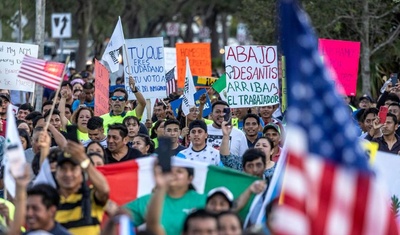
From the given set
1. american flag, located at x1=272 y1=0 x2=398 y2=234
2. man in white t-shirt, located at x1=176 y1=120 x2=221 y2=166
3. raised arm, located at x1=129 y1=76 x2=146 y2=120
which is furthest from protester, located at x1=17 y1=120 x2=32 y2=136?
american flag, located at x1=272 y1=0 x2=398 y2=234

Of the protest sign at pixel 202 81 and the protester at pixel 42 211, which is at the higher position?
the protest sign at pixel 202 81

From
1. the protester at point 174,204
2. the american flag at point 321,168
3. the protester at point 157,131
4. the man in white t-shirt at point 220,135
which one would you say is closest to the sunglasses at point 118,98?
the protester at point 157,131

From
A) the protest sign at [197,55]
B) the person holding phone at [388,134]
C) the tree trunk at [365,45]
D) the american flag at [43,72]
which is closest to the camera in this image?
the american flag at [43,72]

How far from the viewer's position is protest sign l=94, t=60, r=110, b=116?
16328mm

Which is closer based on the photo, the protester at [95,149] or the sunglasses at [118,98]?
the protester at [95,149]

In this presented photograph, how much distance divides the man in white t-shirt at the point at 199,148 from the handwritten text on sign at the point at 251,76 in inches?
116

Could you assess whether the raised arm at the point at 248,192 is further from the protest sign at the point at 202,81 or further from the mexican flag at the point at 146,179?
the protest sign at the point at 202,81

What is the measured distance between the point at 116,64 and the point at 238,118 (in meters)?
1.81

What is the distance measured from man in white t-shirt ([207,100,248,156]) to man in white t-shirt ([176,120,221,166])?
0.67 metres

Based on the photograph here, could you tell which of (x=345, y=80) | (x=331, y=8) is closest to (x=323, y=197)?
(x=345, y=80)

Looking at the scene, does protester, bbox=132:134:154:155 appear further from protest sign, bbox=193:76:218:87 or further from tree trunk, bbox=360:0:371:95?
tree trunk, bbox=360:0:371:95

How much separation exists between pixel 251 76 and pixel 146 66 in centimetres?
165

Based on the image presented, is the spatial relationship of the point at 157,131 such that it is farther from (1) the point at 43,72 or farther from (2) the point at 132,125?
(1) the point at 43,72

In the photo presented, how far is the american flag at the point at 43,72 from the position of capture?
457 inches
